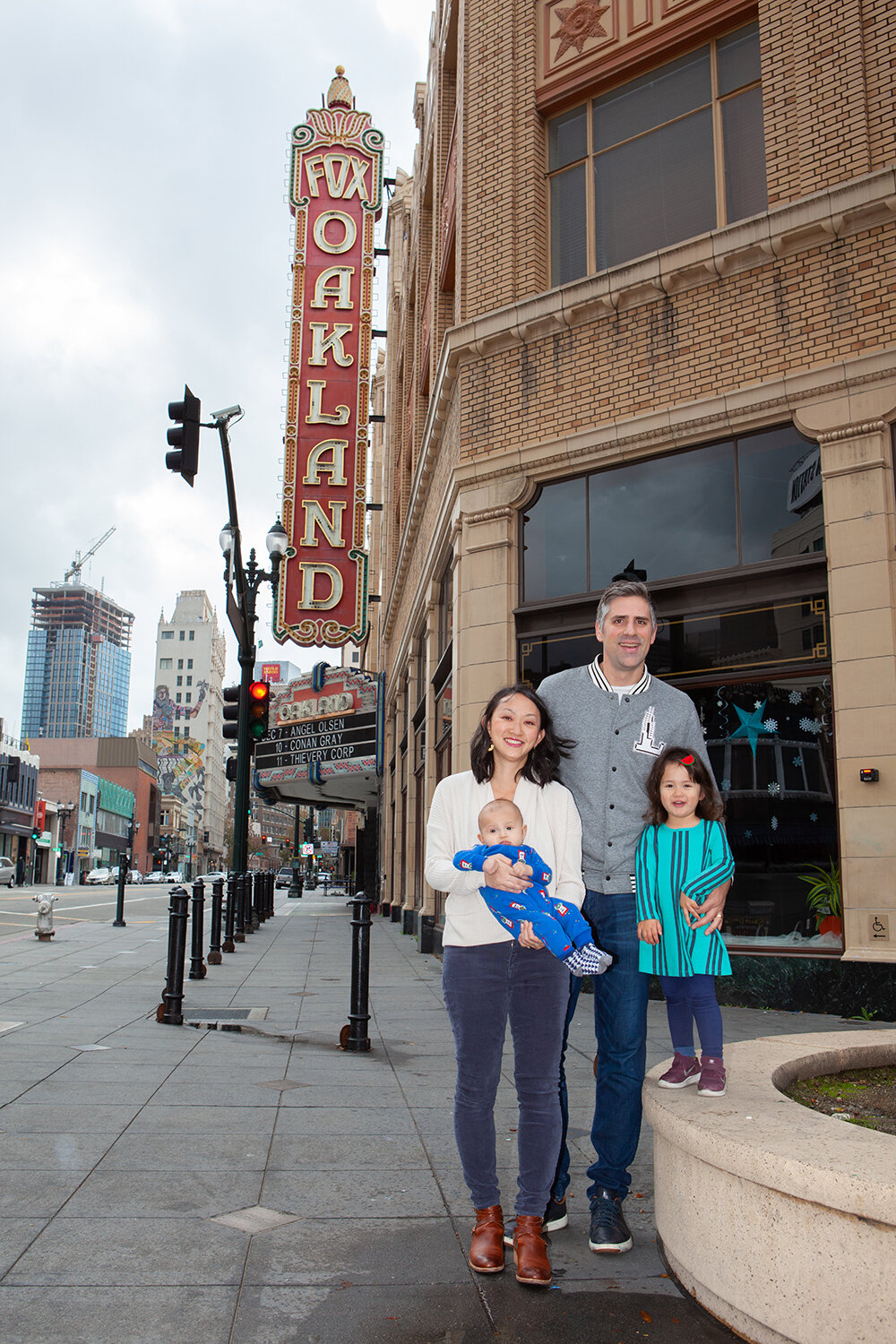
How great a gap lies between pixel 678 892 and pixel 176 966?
19.1ft

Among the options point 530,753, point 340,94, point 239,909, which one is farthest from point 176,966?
point 340,94

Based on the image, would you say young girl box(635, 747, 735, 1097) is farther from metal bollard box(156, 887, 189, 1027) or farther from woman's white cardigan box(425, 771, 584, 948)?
metal bollard box(156, 887, 189, 1027)

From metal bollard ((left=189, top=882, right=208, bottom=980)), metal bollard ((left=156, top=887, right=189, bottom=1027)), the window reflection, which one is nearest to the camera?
metal bollard ((left=156, top=887, right=189, bottom=1027))

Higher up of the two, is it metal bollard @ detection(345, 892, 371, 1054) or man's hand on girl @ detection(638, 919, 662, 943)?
man's hand on girl @ detection(638, 919, 662, 943)

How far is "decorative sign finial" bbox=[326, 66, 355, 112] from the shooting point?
25.5m

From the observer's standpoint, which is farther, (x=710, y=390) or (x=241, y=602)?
(x=241, y=602)

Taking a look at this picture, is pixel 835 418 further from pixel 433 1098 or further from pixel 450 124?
pixel 450 124

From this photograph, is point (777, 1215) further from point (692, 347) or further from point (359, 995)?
point (692, 347)

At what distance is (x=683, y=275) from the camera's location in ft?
36.1

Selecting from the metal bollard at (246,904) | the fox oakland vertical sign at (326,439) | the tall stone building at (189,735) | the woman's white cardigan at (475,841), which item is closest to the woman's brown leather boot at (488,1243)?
the woman's white cardigan at (475,841)

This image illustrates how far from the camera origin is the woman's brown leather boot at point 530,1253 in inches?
127

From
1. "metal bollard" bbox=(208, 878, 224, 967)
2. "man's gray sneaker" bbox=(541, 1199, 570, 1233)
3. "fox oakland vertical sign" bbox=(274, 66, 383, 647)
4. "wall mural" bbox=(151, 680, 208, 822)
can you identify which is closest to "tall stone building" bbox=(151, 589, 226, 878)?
"wall mural" bbox=(151, 680, 208, 822)

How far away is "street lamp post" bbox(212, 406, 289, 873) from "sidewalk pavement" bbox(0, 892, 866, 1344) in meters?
6.53

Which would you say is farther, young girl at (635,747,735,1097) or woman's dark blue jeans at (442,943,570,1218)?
young girl at (635,747,735,1097)
